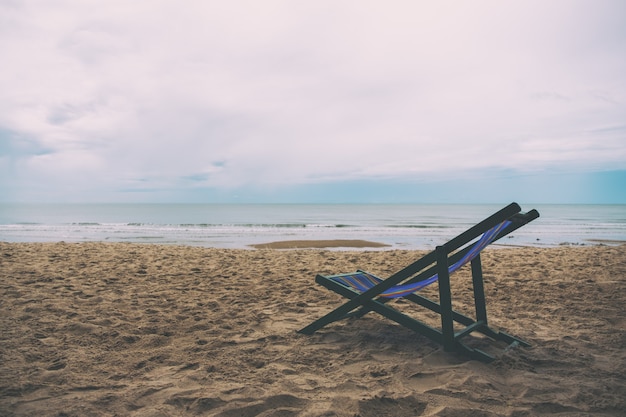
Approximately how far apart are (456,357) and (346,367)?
894mm

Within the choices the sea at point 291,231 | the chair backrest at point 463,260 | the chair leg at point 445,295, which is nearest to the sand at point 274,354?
the chair leg at point 445,295

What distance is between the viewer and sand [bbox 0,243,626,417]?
2.48 m

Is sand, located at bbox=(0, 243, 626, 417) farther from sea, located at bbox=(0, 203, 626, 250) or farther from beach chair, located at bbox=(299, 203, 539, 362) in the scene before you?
sea, located at bbox=(0, 203, 626, 250)

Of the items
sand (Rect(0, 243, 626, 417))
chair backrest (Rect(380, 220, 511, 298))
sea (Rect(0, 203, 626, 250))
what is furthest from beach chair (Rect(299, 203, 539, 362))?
sea (Rect(0, 203, 626, 250))

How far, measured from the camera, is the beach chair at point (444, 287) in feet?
9.73

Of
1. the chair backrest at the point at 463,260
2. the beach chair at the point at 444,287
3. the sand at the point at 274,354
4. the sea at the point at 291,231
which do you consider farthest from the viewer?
the sea at the point at 291,231

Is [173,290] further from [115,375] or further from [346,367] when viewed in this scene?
[346,367]

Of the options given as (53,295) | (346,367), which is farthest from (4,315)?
(346,367)

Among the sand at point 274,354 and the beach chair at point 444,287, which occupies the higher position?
the beach chair at point 444,287

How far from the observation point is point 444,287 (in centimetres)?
305

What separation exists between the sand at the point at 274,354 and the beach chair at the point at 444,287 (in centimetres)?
18

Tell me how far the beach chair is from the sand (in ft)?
0.60

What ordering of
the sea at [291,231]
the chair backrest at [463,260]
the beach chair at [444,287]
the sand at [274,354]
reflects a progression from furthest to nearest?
the sea at [291,231] → the chair backrest at [463,260] → the beach chair at [444,287] → the sand at [274,354]

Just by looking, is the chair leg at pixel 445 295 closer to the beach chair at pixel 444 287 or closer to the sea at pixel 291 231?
the beach chair at pixel 444 287
